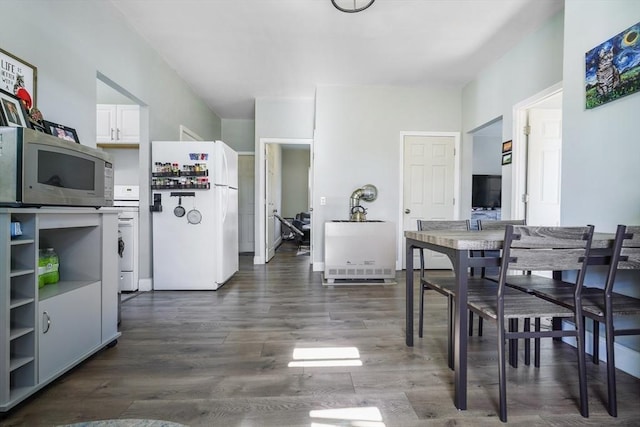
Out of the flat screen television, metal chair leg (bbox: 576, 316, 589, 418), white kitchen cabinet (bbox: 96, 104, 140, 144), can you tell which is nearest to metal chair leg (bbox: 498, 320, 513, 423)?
metal chair leg (bbox: 576, 316, 589, 418)

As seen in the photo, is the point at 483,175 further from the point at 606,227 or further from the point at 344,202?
the point at 606,227

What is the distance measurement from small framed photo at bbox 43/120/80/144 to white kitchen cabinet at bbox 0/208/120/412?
65 centimetres

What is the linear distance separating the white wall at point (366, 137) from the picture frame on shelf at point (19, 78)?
313 cm

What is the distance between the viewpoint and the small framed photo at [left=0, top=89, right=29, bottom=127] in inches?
61.6

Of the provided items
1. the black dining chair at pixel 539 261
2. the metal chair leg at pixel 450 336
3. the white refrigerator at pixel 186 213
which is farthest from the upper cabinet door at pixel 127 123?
the black dining chair at pixel 539 261

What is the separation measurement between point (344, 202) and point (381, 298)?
1738 millimetres

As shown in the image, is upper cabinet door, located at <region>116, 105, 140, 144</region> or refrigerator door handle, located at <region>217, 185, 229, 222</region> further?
refrigerator door handle, located at <region>217, 185, 229, 222</region>

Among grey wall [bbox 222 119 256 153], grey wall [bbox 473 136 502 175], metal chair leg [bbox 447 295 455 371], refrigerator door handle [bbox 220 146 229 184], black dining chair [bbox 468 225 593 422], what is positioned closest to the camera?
black dining chair [bbox 468 225 593 422]

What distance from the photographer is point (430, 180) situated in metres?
4.63

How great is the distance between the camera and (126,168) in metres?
3.73

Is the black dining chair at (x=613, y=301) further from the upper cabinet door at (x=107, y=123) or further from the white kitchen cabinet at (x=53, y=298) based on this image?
the upper cabinet door at (x=107, y=123)

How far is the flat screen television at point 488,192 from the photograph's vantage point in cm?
619

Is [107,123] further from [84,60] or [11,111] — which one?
[11,111]

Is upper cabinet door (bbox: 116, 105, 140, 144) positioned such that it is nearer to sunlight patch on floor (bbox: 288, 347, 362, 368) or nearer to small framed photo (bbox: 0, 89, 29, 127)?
small framed photo (bbox: 0, 89, 29, 127)
